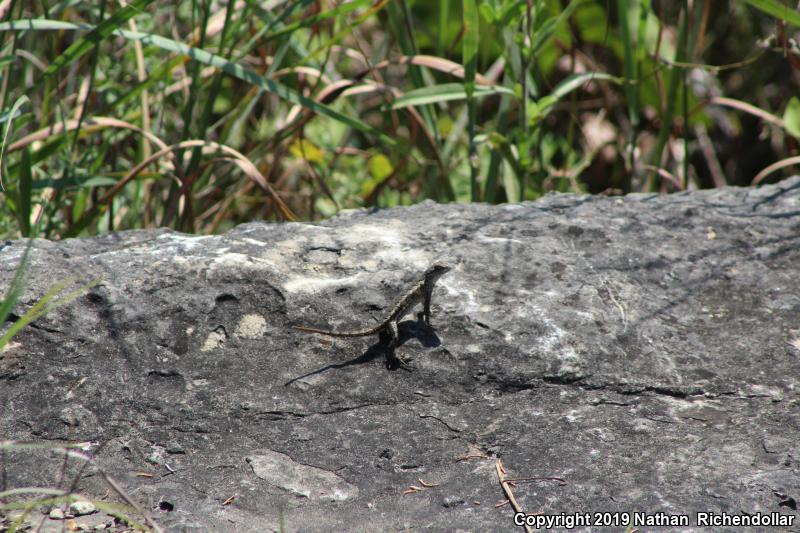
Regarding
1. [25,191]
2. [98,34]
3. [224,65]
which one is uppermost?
[98,34]

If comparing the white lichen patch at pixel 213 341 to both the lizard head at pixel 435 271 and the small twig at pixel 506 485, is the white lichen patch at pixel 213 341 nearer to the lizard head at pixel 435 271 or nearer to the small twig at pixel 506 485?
the lizard head at pixel 435 271

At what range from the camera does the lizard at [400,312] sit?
3084 millimetres

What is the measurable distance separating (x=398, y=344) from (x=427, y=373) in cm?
15

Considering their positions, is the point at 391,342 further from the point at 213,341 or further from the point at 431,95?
the point at 431,95

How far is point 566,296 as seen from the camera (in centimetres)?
330

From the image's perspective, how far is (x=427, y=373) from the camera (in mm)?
3043

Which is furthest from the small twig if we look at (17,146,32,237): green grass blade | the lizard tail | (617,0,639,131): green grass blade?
(617,0,639,131): green grass blade

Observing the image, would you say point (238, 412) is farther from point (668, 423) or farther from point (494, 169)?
point (494, 169)

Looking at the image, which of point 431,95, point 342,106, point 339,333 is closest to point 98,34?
point 431,95

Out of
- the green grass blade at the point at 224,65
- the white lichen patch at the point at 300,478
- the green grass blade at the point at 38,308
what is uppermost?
the green grass blade at the point at 224,65

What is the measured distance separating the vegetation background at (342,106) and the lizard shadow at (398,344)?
1.18 metres

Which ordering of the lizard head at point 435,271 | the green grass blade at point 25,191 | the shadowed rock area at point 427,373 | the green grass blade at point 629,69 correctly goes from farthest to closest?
the green grass blade at point 629,69, the green grass blade at point 25,191, the lizard head at point 435,271, the shadowed rock area at point 427,373

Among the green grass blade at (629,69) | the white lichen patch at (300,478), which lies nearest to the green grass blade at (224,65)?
the green grass blade at (629,69)

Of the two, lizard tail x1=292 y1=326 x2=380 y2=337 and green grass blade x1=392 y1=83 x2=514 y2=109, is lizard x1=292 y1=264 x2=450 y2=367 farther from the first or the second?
green grass blade x1=392 y1=83 x2=514 y2=109
